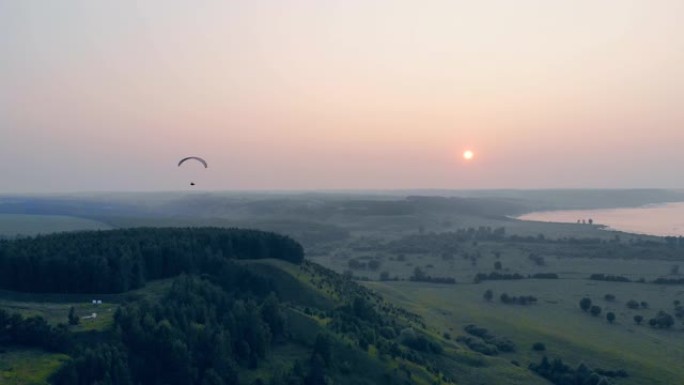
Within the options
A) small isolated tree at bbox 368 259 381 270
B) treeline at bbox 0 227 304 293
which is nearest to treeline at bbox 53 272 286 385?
treeline at bbox 0 227 304 293

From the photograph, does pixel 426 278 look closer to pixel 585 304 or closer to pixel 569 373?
pixel 585 304

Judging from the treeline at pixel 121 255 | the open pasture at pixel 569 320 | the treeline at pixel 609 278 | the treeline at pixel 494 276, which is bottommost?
the open pasture at pixel 569 320

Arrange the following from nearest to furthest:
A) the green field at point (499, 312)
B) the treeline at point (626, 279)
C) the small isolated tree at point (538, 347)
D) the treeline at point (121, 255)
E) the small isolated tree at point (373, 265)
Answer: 1. the green field at point (499, 312)
2. the treeline at point (121, 255)
3. the small isolated tree at point (538, 347)
4. the treeline at point (626, 279)
5. the small isolated tree at point (373, 265)

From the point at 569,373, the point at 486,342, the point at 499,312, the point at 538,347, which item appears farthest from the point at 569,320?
the point at 569,373

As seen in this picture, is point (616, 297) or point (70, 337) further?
point (616, 297)

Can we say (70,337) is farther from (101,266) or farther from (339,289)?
(339,289)

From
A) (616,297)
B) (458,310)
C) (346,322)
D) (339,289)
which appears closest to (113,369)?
(346,322)

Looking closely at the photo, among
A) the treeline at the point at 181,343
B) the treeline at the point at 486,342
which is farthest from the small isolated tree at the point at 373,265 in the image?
the treeline at the point at 181,343

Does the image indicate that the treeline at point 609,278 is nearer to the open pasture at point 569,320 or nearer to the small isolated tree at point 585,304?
the open pasture at point 569,320
